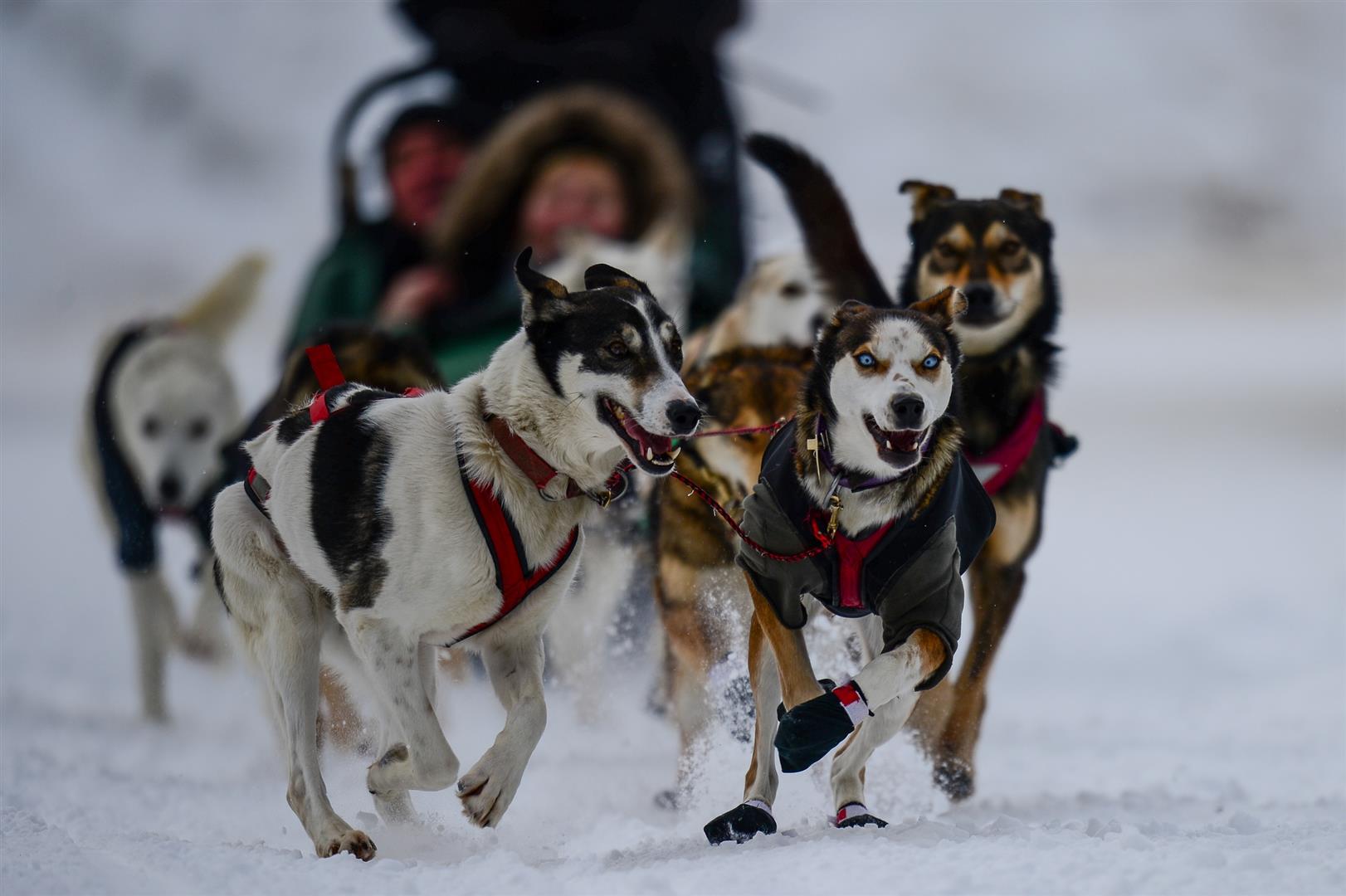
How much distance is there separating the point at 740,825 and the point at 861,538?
0.70m

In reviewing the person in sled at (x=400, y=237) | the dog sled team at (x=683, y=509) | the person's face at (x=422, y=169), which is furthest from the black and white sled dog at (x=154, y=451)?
the person's face at (x=422, y=169)

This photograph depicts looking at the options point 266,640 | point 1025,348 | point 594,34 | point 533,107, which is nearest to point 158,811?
point 266,640

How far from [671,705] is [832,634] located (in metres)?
0.62

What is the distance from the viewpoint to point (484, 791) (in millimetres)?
3377

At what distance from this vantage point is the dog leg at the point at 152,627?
6.62 metres

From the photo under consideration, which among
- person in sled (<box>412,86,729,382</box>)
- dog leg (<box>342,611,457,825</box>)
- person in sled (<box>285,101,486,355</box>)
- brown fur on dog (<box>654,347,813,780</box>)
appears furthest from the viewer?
person in sled (<box>285,101,486,355</box>)

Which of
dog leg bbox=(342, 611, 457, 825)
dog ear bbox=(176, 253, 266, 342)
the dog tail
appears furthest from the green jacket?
dog leg bbox=(342, 611, 457, 825)

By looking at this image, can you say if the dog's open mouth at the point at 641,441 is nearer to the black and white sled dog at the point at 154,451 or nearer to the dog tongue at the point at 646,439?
the dog tongue at the point at 646,439

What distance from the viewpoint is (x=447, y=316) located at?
26.9 ft

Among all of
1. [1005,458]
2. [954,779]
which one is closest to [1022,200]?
→ [1005,458]

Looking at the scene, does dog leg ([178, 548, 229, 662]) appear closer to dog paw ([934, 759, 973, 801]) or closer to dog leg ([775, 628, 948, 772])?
dog paw ([934, 759, 973, 801])

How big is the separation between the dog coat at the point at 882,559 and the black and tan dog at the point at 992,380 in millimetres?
730

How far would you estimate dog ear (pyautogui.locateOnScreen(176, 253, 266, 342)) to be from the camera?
7234mm

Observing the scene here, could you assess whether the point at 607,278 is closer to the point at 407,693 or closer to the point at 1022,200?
the point at 407,693
